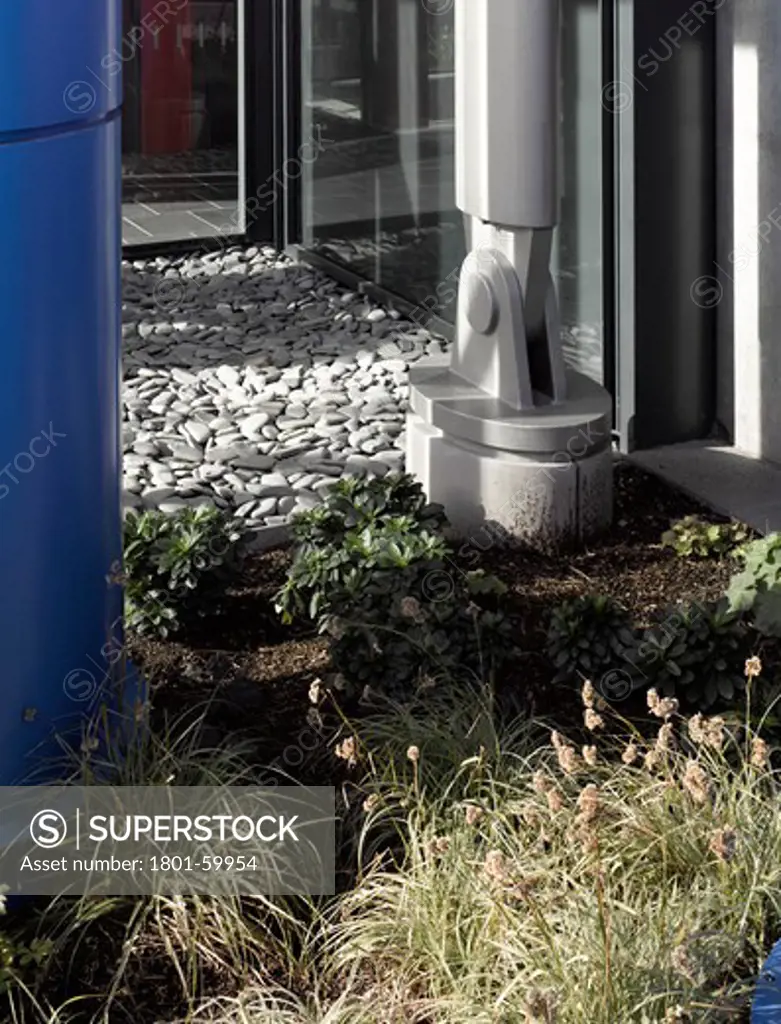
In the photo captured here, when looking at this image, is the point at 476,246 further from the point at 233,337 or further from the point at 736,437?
the point at 233,337

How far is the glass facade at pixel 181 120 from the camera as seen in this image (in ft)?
37.9

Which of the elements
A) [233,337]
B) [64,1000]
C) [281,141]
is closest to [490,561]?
[64,1000]

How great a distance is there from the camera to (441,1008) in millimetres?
3613

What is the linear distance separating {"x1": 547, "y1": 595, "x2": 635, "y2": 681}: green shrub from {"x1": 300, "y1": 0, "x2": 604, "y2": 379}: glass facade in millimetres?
2699

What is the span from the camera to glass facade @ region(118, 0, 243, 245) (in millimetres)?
11562

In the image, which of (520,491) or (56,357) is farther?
(520,491)

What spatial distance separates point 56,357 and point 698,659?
72.2 inches

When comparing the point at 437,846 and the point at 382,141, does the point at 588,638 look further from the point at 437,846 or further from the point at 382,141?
the point at 382,141

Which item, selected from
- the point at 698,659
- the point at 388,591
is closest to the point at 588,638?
the point at 698,659

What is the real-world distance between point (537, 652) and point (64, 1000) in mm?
1905

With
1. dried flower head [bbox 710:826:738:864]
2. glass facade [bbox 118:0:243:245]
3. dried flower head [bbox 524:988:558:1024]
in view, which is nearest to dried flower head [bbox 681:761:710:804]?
dried flower head [bbox 710:826:738:864]

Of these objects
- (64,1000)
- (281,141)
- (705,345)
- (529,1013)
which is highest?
(281,141)

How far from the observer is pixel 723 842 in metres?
3.44

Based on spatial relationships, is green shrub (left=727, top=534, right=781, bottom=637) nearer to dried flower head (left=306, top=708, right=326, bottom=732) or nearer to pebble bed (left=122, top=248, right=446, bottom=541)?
dried flower head (left=306, top=708, right=326, bottom=732)
